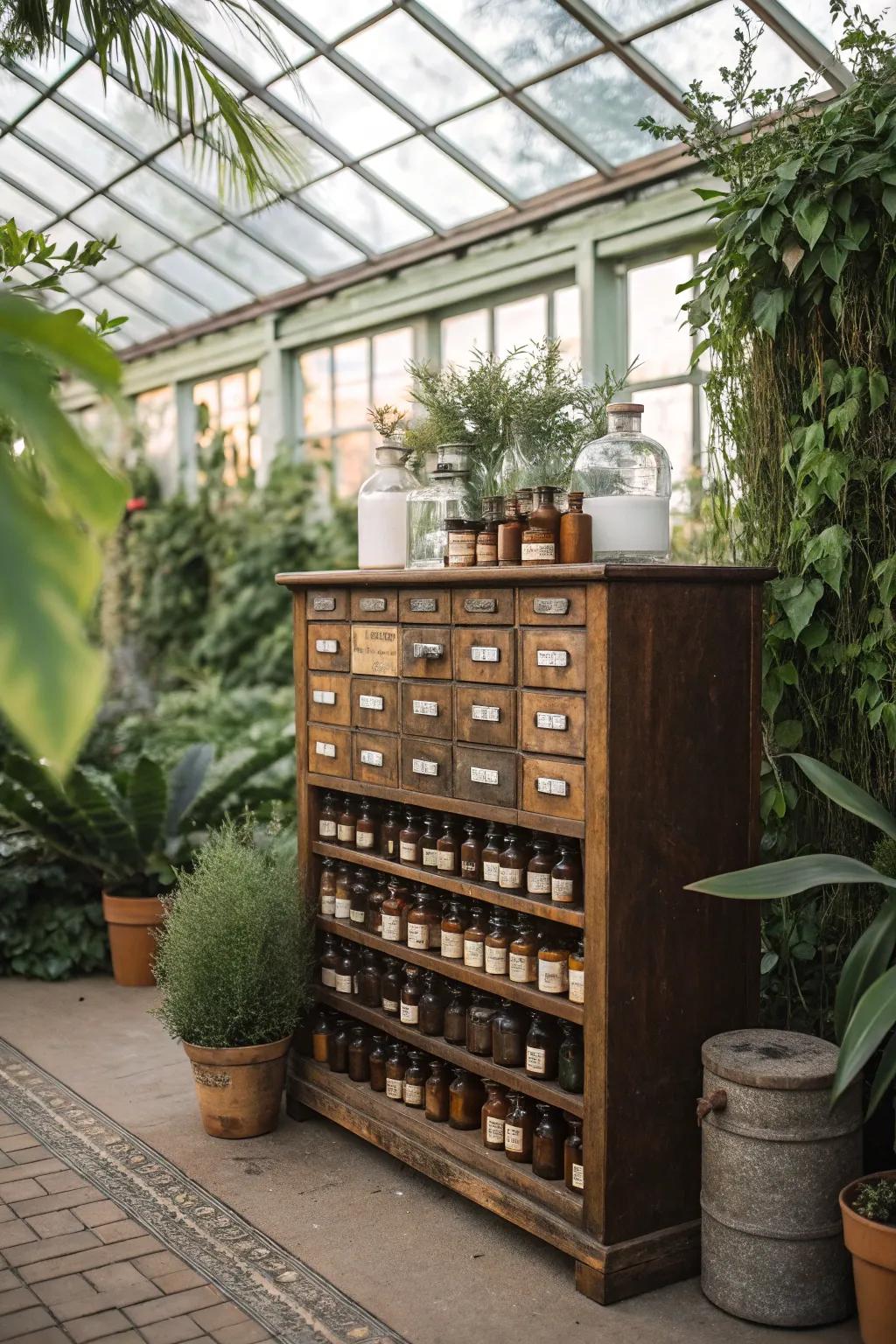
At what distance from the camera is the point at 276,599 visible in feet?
30.7

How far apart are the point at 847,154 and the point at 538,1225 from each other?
2739 mm

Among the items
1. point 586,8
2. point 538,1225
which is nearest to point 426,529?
point 538,1225

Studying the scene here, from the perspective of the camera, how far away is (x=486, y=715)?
A: 11.1 feet

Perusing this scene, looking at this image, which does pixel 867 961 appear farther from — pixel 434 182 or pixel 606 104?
pixel 434 182

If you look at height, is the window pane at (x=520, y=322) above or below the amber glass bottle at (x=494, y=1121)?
above

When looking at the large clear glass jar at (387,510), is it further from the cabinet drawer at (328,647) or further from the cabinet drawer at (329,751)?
the cabinet drawer at (329,751)

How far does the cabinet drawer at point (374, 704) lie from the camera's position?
3.78 m

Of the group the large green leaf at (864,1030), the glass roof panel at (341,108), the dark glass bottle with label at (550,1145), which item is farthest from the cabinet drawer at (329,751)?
the glass roof panel at (341,108)

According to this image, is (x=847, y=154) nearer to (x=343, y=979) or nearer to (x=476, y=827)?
(x=476, y=827)

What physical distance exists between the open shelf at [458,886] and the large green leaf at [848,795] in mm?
Result: 634

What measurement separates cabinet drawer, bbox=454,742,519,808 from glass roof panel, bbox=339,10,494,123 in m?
3.94

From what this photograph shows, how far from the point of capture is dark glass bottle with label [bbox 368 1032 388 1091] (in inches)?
154

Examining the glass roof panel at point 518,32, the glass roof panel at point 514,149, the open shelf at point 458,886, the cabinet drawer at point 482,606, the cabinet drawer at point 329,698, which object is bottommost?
the open shelf at point 458,886

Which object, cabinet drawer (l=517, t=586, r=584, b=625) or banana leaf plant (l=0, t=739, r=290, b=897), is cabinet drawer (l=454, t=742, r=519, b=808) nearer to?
cabinet drawer (l=517, t=586, r=584, b=625)
